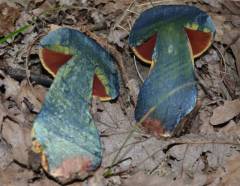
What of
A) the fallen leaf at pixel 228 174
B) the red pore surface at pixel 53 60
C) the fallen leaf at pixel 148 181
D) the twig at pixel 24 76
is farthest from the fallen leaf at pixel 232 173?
the twig at pixel 24 76

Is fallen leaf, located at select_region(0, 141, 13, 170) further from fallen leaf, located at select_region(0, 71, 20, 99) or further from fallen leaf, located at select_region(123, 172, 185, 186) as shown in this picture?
fallen leaf, located at select_region(123, 172, 185, 186)

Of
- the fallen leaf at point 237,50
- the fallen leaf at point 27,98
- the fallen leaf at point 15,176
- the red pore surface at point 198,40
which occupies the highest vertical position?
the red pore surface at point 198,40

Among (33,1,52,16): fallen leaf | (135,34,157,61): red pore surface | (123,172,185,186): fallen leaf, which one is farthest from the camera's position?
(33,1,52,16): fallen leaf

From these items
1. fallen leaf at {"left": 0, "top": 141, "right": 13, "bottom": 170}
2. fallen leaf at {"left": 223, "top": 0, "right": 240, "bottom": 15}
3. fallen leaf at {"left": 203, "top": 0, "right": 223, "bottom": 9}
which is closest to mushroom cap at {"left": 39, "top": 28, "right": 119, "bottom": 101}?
fallen leaf at {"left": 0, "top": 141, "right": 13, "bottom": 170}

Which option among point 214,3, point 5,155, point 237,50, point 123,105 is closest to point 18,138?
point 5,155

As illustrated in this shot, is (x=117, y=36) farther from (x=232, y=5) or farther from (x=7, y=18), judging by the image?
(x=232, y=5)

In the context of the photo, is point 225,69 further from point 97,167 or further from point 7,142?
point 7,142

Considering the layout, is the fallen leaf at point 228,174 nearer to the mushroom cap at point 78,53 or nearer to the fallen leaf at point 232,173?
the fallen leaf at point 232,173

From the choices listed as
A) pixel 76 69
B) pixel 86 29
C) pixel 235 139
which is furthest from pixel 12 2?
pixel 235 139

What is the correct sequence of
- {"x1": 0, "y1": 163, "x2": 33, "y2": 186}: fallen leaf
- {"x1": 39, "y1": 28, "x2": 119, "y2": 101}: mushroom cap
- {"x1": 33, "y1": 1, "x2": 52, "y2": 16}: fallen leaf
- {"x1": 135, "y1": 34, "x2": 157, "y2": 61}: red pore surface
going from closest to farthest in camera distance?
{"x1": 0, "y1": 163, "x2": 33, "y2": 186}: fallen leaf, {"x1": 39, "y1": 28, "x2": 119, "y2": 101}: mushroom cap, {"x1": 135, "y1": 34, "x2": 157, "y2": 61}: red pore surface, {"x1": 33, "y1": 1, "x2": 52, "y2": 16}: fallen leaf
